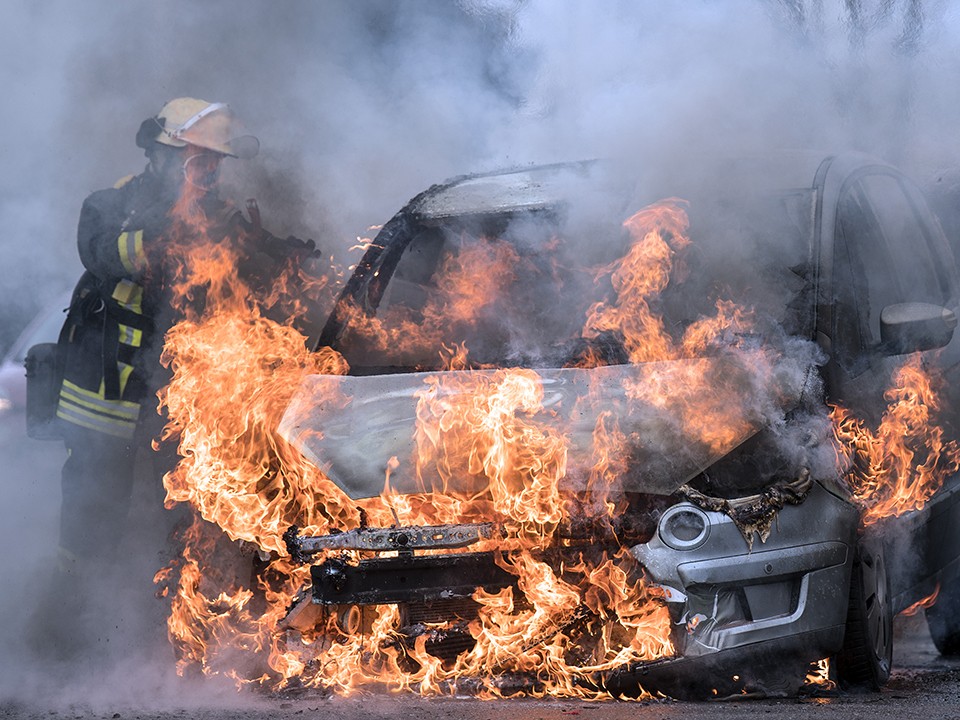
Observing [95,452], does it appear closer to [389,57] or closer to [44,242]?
[44,242]

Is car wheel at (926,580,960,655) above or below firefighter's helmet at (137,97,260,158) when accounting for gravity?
below

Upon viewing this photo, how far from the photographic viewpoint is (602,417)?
3.72 metres

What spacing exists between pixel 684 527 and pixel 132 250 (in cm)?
319

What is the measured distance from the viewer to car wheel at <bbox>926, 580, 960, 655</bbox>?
4992mm

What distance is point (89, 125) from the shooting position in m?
7.45

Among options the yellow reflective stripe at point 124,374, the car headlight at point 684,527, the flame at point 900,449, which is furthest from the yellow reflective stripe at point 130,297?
the flame at point 900,449

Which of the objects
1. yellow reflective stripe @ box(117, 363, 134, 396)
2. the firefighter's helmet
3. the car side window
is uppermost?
the firefighter's helmet

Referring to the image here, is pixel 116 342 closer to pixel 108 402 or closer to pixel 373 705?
pixel 108 402

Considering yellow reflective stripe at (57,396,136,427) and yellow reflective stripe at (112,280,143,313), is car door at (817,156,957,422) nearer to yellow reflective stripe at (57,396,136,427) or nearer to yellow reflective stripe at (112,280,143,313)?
yellow reflective stripe at (112,280,143,313)

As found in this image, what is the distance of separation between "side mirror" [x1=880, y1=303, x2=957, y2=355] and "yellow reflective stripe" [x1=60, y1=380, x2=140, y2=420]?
354 cm

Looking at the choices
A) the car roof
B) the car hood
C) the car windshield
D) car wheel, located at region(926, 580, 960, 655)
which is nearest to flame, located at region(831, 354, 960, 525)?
the car hood

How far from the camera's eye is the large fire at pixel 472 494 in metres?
3.50

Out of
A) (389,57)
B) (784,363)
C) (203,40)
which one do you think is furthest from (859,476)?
(203,40)

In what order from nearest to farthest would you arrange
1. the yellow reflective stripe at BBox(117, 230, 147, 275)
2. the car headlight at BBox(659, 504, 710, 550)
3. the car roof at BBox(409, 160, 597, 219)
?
the car headlight at BBox(659, 504, 710, 550) → the car roof at BBox(409, 160, 597, 219) → the yellow reflective stripe at BBox(117, 230, 147, 275)
